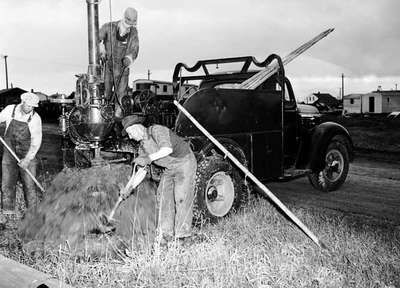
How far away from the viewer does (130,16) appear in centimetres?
638

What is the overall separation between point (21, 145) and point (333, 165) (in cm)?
547

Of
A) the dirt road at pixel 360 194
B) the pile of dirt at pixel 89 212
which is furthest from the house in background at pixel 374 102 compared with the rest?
the pile of dirt at pixel 89 212

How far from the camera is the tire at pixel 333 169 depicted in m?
8.23

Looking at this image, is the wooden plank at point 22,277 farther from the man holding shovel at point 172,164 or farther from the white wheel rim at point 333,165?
the white wheel rim at point 333,165

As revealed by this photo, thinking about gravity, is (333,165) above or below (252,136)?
below

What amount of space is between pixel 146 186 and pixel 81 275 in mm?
2068

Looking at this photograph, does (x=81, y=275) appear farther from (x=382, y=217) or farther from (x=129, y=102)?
(x=382, y=217)

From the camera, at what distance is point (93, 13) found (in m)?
5.56

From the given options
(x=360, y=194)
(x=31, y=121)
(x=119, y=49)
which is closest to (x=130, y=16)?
(x=119, y=49)

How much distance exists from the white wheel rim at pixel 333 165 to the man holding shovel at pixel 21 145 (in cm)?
506

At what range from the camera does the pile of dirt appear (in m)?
5.06

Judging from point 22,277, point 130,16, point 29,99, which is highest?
point 130,16

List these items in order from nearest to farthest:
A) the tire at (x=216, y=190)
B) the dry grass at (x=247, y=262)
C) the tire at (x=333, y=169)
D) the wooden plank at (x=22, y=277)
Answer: the wooden plank at (x=22, y=277) < the dry grass at (x=247, y=262) < the tire at (x=216, y=190) < the tire at (x=333, y=169)

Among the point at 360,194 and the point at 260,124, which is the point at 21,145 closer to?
the point at 260,124
